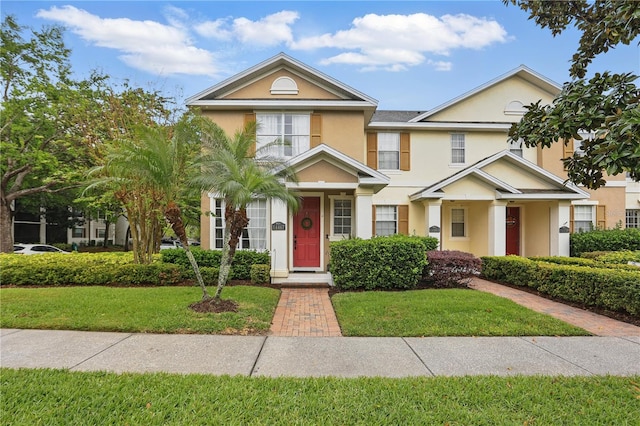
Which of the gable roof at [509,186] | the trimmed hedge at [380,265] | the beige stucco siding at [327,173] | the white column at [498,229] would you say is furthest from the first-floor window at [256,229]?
the white column at [498,229]

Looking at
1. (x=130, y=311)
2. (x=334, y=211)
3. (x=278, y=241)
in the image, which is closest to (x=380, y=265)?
(x=278, y=241)

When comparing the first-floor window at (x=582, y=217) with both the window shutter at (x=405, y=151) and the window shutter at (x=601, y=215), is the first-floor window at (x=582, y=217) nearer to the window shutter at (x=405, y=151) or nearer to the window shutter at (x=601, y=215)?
the window shutter at (x=601, y=215)

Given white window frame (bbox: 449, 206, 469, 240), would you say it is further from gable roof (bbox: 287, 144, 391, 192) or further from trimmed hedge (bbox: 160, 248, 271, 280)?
trimmed hedge (bbox: 160, 248, 271, 280)

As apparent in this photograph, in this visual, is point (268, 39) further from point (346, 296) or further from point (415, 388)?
point (415, 388)

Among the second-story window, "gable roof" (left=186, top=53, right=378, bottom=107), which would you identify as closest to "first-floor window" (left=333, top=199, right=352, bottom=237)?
the second-story window

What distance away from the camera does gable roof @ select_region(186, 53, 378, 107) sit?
40.1ft

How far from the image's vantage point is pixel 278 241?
34.8ft

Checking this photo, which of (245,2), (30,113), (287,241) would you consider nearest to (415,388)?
(287,241)

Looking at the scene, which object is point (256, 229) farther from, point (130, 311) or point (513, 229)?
point (513, 229)

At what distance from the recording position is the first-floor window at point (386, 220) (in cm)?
1349

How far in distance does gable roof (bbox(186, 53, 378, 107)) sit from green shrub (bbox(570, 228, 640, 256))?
387 inches

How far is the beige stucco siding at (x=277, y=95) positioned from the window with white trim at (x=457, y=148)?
5.75 m

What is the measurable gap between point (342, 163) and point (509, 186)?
659 cm

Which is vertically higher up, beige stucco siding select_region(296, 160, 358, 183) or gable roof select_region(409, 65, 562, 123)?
gable roof select_region(409, 65, 562, 123)
